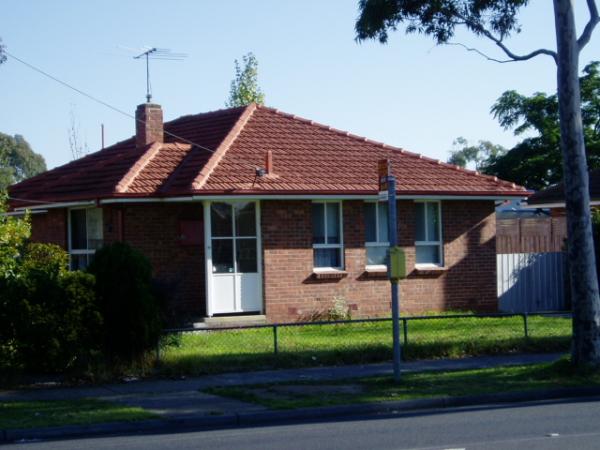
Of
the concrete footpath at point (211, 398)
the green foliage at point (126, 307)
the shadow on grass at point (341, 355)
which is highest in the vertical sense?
the green foliage at point (126, 307)

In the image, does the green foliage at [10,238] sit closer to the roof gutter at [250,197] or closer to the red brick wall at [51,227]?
the roof gutter at [250,197]

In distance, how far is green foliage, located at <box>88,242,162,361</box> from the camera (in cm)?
1573

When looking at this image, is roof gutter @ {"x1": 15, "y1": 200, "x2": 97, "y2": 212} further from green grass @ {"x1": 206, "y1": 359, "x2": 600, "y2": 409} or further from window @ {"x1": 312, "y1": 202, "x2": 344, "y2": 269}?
green grass @ {"x1": 206, "y1": 359, "x2": 600, "y2": 409}

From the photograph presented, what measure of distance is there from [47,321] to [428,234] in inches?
455

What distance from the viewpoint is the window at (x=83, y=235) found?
23047mm

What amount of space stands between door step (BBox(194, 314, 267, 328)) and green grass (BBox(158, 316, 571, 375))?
2.11ft

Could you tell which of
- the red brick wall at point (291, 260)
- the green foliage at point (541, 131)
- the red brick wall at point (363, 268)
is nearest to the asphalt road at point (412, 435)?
the red brick wall at point (291, 260)

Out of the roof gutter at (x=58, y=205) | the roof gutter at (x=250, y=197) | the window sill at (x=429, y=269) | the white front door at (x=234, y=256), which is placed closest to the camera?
the roof gutter at (x=250, y=197)

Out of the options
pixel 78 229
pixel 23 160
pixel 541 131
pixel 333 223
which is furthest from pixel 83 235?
pixel 23 160

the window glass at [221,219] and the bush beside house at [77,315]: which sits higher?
the window glass at [221,219]

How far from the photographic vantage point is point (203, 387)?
48.9 feet

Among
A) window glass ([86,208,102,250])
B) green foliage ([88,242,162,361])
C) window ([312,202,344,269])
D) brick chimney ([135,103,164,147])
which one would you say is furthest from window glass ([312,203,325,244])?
green foliage ([88,242,162,361])

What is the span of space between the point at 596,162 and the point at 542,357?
3003cm

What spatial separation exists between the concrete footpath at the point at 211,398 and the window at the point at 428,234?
6.81 m
